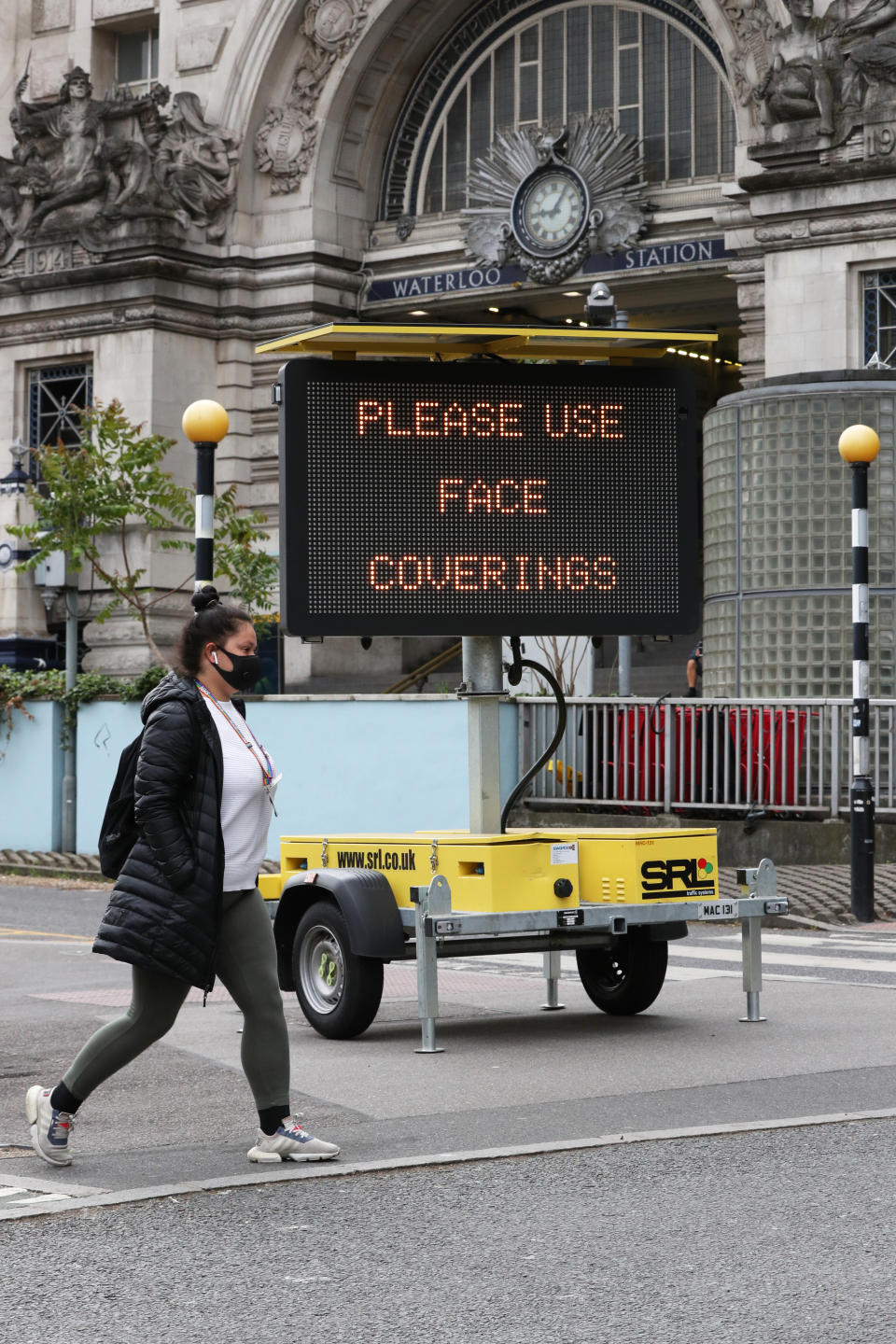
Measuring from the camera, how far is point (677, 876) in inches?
425

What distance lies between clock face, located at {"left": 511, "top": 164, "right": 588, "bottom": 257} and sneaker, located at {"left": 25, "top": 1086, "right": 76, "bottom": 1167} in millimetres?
26271

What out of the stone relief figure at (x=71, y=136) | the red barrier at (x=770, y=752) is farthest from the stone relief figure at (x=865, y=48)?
the stone relief figure at (x=71, y=136)

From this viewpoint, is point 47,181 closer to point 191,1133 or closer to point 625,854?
point 625,854

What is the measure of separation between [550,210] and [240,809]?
86.3 ft

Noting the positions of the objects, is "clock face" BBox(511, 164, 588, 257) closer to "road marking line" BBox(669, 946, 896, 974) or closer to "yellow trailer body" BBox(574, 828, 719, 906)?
"road marking line" BBox(669, 946, 896, 974)

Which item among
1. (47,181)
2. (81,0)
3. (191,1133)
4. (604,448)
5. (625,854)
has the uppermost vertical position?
(81,0)

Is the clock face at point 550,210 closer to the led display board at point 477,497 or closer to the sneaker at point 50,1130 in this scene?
the led display board at point 477,497

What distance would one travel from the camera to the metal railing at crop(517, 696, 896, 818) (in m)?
20.0

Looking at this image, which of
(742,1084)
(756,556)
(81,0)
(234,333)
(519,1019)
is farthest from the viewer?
(81,0)

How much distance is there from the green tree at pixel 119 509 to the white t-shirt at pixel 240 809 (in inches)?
767

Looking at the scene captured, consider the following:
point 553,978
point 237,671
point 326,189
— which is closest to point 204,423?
point 553,978

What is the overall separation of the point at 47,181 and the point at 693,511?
25.7 metres

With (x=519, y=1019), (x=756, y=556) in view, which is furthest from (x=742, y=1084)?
(x=756, y=556)

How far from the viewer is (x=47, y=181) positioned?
34406 mm
